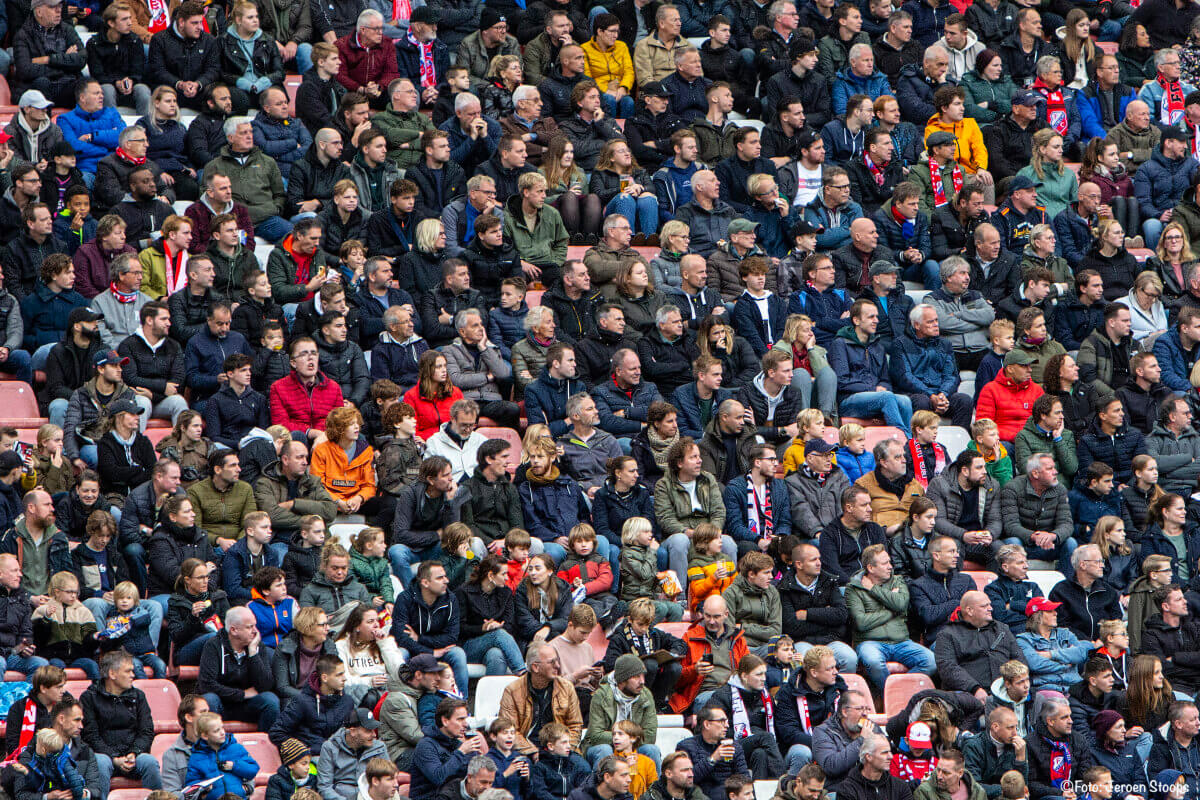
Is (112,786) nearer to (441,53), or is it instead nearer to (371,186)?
(371,186)

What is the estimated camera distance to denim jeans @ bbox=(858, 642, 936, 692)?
42.7 ft

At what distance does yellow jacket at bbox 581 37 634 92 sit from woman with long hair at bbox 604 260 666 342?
2.70 meters

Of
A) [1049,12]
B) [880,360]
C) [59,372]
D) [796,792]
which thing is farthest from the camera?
[1049,12]

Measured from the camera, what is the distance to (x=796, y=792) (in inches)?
459

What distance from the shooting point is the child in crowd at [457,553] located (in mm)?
12930

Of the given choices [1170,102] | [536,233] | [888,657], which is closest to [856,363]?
[536,233]

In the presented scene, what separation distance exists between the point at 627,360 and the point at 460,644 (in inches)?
101

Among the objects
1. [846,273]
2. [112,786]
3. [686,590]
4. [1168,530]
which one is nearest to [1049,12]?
[846,273]

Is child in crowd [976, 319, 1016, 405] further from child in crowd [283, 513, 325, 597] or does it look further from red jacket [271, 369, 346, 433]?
child in crowd [283, 513, 325, 597]

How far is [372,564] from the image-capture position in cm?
1292

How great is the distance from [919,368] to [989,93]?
370 centimetres

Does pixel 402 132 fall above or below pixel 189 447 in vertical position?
above

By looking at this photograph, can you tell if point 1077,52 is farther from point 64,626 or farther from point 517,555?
point 64,626

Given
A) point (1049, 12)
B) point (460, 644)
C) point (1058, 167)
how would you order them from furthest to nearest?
point (1049, 12) → point (1058, 167) → point (460, 644)
